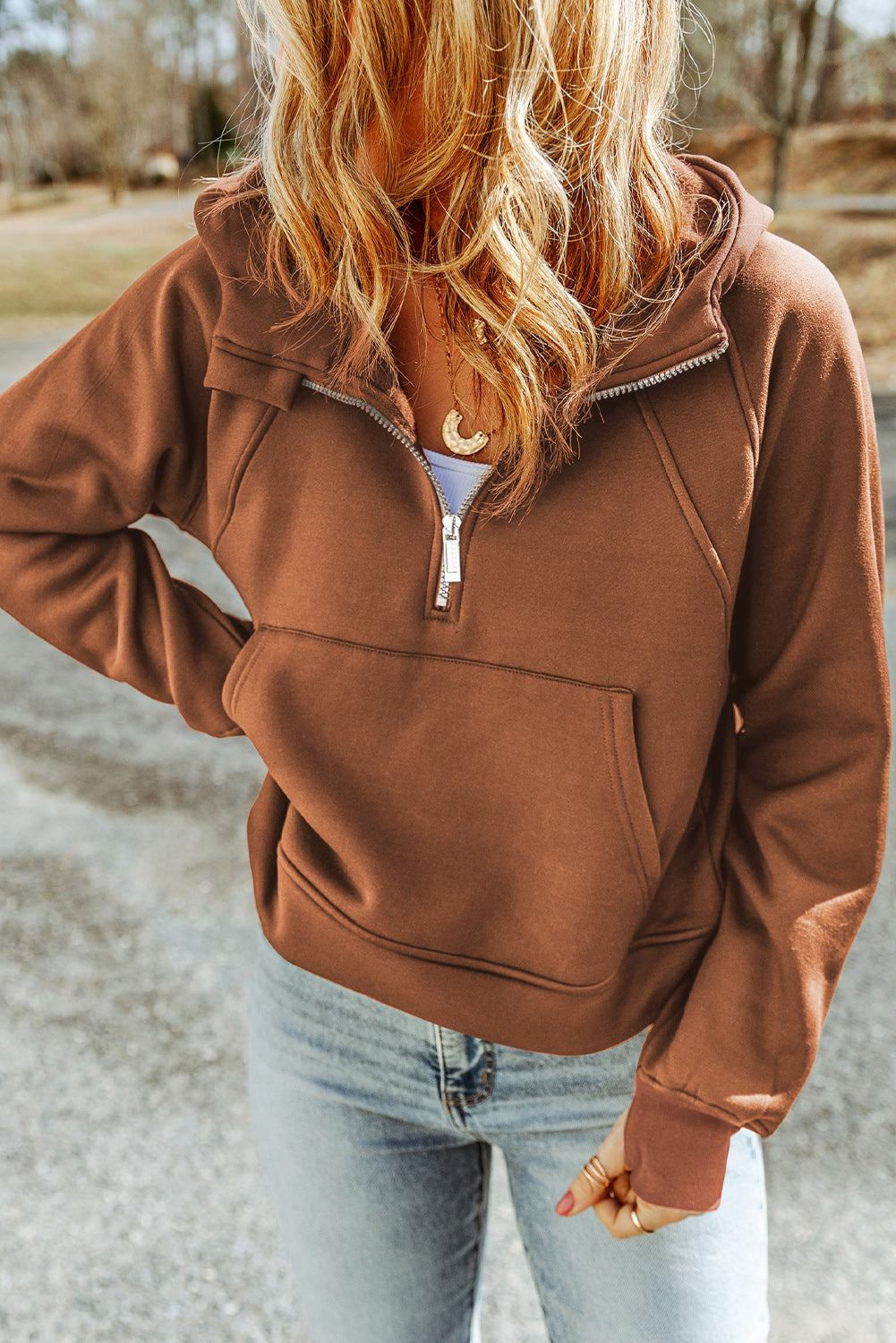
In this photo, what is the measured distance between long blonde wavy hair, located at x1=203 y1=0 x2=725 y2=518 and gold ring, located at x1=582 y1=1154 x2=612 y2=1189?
0.80 metres

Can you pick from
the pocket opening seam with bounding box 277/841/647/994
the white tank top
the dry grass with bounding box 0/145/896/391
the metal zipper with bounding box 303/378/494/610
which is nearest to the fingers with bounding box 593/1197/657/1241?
the pocket opening seam with bounding box 277/841/647/994

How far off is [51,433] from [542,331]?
0.64 metres

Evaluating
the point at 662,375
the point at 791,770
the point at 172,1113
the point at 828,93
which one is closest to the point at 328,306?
the point at 662,375

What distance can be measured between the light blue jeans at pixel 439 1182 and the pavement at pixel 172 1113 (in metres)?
0.12

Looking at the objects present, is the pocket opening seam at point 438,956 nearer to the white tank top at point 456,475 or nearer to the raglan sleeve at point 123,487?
the raglan sleeve at point 123,487

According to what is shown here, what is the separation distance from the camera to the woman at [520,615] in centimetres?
107

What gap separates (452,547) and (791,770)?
0.48m

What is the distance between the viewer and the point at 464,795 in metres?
1.18

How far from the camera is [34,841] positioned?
3.49 meters

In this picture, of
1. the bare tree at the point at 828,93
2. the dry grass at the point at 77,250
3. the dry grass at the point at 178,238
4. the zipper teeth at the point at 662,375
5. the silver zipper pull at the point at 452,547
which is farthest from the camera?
the bare tree at the point at 828,93

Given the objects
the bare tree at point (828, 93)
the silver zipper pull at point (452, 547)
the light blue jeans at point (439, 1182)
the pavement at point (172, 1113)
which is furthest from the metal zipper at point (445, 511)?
the bare tree at point (828, 93)

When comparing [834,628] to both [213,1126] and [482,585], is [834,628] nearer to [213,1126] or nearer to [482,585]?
[482,585]

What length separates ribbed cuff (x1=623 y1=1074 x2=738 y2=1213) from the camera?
45.8 inches

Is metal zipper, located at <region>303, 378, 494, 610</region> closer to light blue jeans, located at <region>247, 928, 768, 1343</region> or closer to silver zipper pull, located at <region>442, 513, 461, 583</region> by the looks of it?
silver zipper pull, located at <region>442, 513, 461, 583</region>
